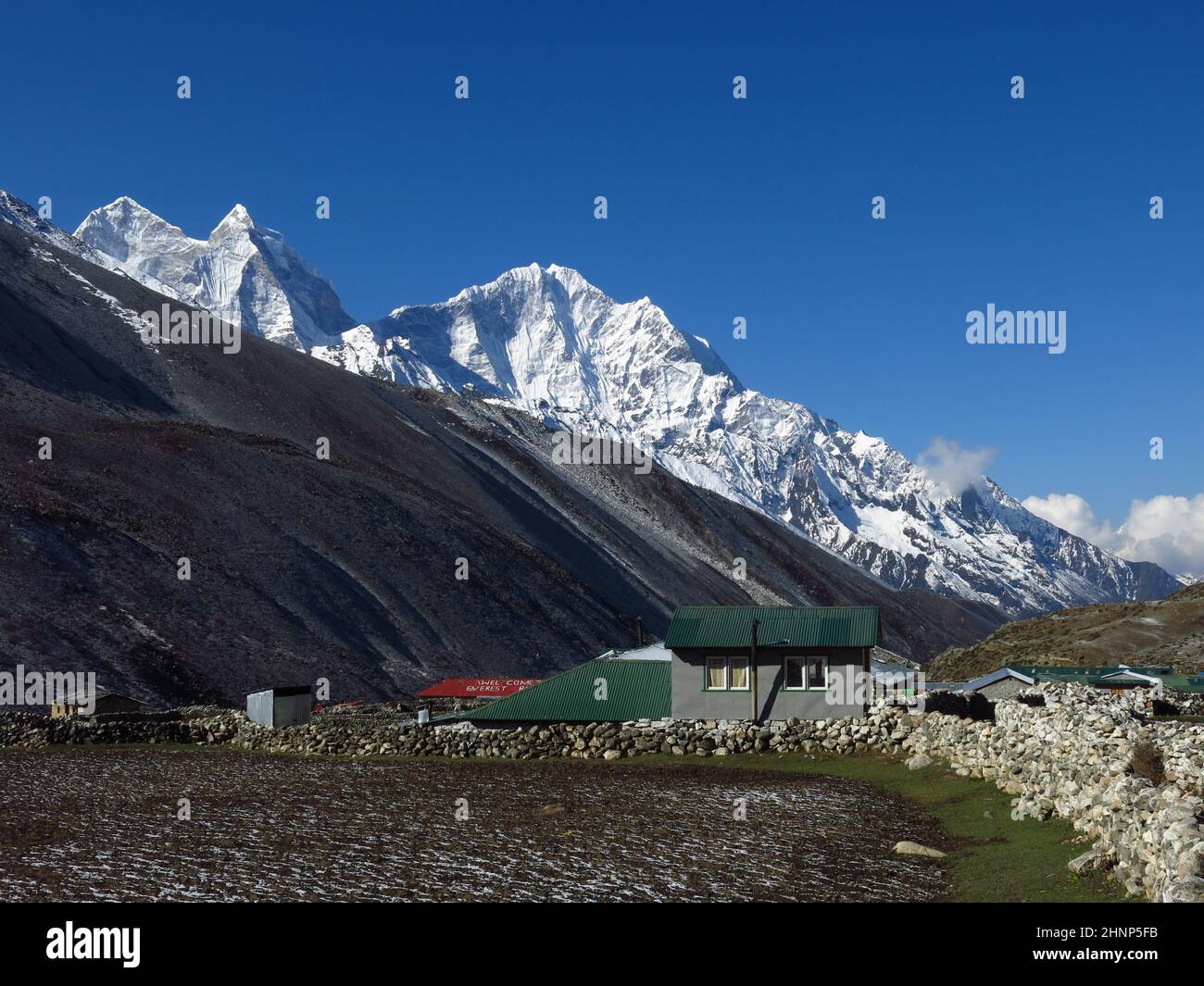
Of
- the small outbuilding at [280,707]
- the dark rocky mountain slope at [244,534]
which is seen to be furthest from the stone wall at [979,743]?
the dark rocky mountain slope at [244,534]

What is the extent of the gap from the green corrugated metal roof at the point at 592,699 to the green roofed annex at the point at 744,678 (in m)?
0.05

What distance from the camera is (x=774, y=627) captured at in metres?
52.9

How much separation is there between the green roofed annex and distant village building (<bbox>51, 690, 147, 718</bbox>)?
27.7 metres

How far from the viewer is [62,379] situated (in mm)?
147250

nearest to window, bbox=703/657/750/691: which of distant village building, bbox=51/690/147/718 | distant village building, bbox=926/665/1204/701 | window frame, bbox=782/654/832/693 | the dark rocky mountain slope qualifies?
window frame, bbox=782/654/832/693

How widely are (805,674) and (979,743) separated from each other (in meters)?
14.8

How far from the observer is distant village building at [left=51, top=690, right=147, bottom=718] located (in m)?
67.0

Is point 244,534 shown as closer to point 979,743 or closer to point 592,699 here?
point 592,699

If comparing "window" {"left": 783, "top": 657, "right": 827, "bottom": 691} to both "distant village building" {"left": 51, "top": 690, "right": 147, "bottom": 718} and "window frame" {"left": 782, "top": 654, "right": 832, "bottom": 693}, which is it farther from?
"distant village building" {"left": 51, "top": 690, "right": 147, "bottom": 718}

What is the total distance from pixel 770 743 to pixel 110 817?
85.4ft

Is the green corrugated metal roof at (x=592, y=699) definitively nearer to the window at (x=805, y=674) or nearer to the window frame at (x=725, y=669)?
the window frame at (x=725, y=669)

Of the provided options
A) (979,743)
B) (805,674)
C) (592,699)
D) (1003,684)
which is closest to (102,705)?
(592,699)
